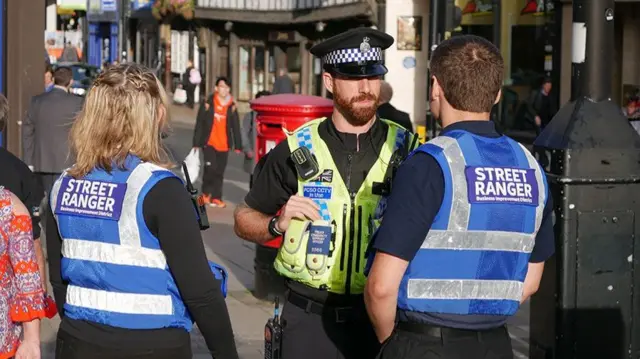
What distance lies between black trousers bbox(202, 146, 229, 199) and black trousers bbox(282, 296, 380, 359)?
11.4 m

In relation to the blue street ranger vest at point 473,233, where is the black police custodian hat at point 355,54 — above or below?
above

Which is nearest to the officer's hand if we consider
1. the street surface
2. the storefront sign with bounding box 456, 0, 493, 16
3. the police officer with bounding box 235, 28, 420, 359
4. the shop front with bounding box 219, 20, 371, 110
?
the police officer with bounding box 235, 28, 420, 359

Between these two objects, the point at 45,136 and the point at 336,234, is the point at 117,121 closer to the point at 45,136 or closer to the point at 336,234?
the point at 336,234

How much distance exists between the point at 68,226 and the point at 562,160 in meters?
2.93

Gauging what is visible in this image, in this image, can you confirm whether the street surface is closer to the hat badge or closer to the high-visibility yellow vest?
the high-visibility yellow vest

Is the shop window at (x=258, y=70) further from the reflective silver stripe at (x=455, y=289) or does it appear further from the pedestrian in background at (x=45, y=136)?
the reflective silver stripe at (x=455, y=289)

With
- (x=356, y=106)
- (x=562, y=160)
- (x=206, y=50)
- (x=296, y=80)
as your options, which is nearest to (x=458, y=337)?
(x=356, y=106)

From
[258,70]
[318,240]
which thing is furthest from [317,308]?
[258,70]

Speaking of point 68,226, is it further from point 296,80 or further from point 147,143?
point 296,80

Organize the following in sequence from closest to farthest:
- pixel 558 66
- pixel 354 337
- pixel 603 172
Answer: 1. pixel 354 337
2. pixel 603 172
3. pixel 558 66

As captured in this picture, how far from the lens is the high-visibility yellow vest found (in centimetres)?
484

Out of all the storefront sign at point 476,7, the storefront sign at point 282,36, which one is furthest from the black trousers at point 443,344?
the storefront sign at point 282,36

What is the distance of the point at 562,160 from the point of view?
6117 mm

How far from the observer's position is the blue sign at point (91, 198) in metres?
3.86
